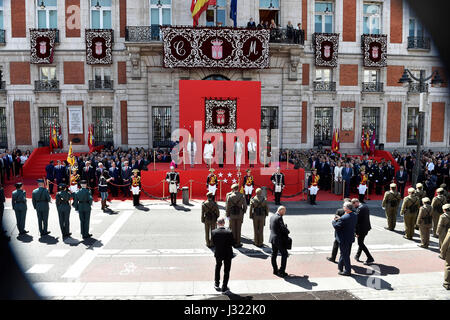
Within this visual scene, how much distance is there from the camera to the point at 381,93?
29078 mm

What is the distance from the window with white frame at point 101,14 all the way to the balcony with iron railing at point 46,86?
5.12 meters

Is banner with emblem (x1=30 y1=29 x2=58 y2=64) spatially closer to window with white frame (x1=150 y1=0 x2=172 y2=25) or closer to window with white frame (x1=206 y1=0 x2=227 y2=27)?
window with white frame (x1=150 y1=0 x2=172 y2=25)

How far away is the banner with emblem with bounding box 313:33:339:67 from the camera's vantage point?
27817 mm

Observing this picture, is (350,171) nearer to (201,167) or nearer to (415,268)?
(201,167)

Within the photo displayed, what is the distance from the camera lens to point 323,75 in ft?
94.6

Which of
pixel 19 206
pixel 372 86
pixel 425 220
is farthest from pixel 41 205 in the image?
pixel 372 86

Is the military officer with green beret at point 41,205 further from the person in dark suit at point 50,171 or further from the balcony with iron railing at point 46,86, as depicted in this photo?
the balcony with iron railing at point 46,86

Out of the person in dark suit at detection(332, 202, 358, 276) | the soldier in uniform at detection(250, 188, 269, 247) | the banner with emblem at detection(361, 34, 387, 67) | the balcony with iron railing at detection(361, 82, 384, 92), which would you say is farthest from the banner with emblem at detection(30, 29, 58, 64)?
the person in dark suit at detection(332, 202, 358, 276)

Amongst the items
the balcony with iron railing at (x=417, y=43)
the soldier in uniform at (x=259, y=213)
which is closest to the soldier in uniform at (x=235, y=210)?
the soldier in uniform at (x=259, y=213)

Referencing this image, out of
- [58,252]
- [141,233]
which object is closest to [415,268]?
[141,233]

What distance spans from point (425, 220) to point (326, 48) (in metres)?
20.2

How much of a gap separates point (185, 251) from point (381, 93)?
24.4 metres

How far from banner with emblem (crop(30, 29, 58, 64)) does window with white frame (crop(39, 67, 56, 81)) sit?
2.84 ft

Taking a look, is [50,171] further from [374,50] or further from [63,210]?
[374,50]
